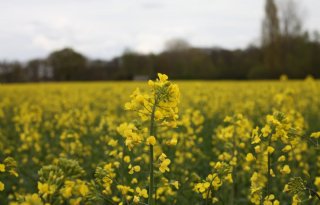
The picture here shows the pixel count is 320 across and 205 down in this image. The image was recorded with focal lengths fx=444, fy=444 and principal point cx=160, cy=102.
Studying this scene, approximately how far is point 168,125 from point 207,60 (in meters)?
44.9

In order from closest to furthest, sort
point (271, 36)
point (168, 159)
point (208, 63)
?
point (168, 159) < point (271, 36) < point (208, 63)

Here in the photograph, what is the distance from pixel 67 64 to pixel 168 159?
4537 cm

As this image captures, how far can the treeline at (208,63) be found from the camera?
118ft

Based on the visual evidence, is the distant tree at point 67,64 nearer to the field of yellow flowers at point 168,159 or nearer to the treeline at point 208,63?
the treeline at point 208,63

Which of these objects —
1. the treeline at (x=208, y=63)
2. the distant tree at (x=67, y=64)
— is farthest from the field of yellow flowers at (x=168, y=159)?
the distant tree at (x=67, y=64)

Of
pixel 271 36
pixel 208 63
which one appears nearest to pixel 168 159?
pixel 271 36

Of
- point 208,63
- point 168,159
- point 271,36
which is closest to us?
point 168,159

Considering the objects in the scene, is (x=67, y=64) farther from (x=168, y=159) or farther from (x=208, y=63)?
(x=168, y=159)

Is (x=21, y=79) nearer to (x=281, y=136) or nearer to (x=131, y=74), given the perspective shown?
(x=131, y=74)

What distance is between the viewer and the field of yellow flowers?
6.54 feet

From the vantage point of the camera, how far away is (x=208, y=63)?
4419cm

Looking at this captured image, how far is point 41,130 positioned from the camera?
25.3ft

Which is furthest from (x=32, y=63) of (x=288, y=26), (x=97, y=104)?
(x=97, y=104)

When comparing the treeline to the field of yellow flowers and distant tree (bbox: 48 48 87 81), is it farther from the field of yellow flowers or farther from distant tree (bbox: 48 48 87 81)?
the field of yellow flowers
